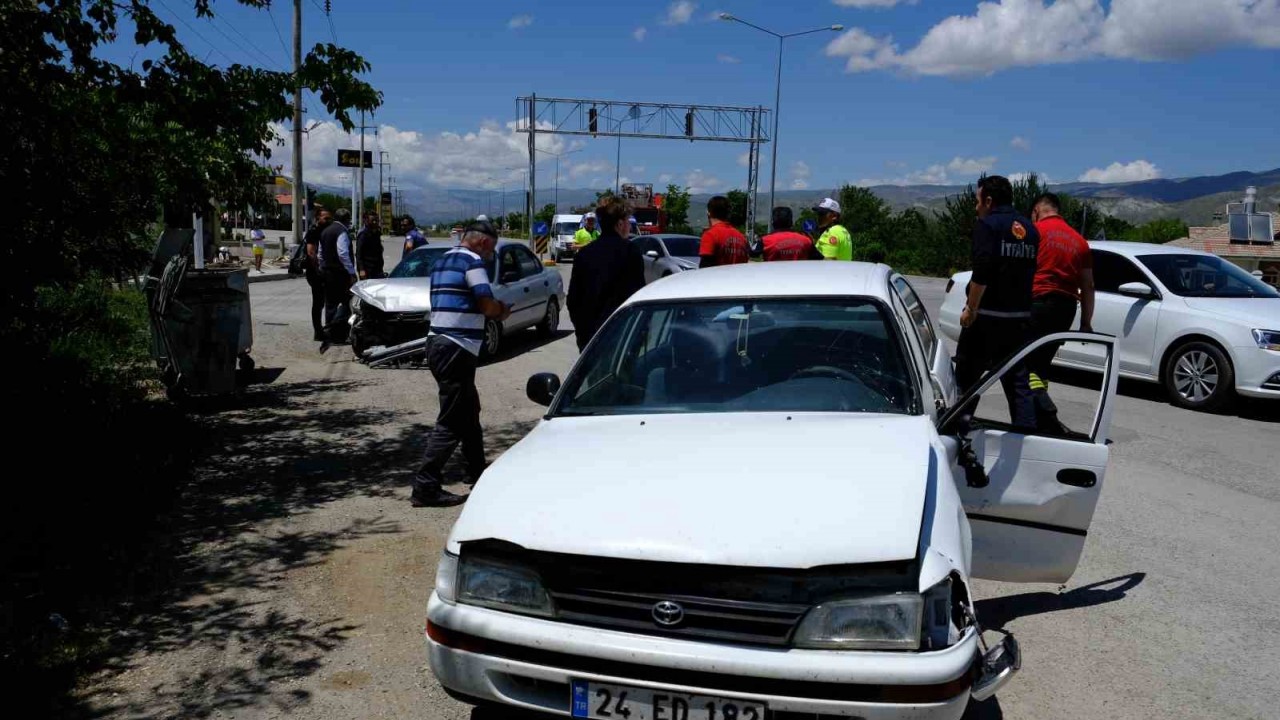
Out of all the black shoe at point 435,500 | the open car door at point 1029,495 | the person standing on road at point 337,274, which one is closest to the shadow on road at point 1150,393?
the open car door at point 1029,495

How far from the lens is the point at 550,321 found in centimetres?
1493

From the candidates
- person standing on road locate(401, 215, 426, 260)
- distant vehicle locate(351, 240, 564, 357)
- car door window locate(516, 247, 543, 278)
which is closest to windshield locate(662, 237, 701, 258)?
person standing on road locate(401, 215, 426, 260)

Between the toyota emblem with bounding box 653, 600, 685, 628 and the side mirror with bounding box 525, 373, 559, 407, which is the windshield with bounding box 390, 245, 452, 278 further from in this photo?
the toyota emblem with bounding box 653, 600, 685, 628

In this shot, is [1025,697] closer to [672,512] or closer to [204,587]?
[672,512]

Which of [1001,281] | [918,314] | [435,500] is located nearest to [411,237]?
[435,500]

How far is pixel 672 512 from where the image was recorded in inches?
118

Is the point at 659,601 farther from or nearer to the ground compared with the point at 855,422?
nearer to the ground

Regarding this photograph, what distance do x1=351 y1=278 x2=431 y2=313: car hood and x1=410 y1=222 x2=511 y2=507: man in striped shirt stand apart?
603 centimetres

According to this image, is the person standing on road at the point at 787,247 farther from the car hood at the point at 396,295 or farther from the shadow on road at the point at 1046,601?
the shadow on road at the point at 1046,601

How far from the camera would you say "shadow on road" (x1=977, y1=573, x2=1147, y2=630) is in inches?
178

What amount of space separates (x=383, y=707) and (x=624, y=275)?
13.6 feet

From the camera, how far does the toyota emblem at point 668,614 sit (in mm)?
2803

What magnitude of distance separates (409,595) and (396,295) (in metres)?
7.93

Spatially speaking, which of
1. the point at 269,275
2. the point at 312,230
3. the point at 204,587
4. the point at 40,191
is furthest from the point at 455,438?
the point at 269,275
